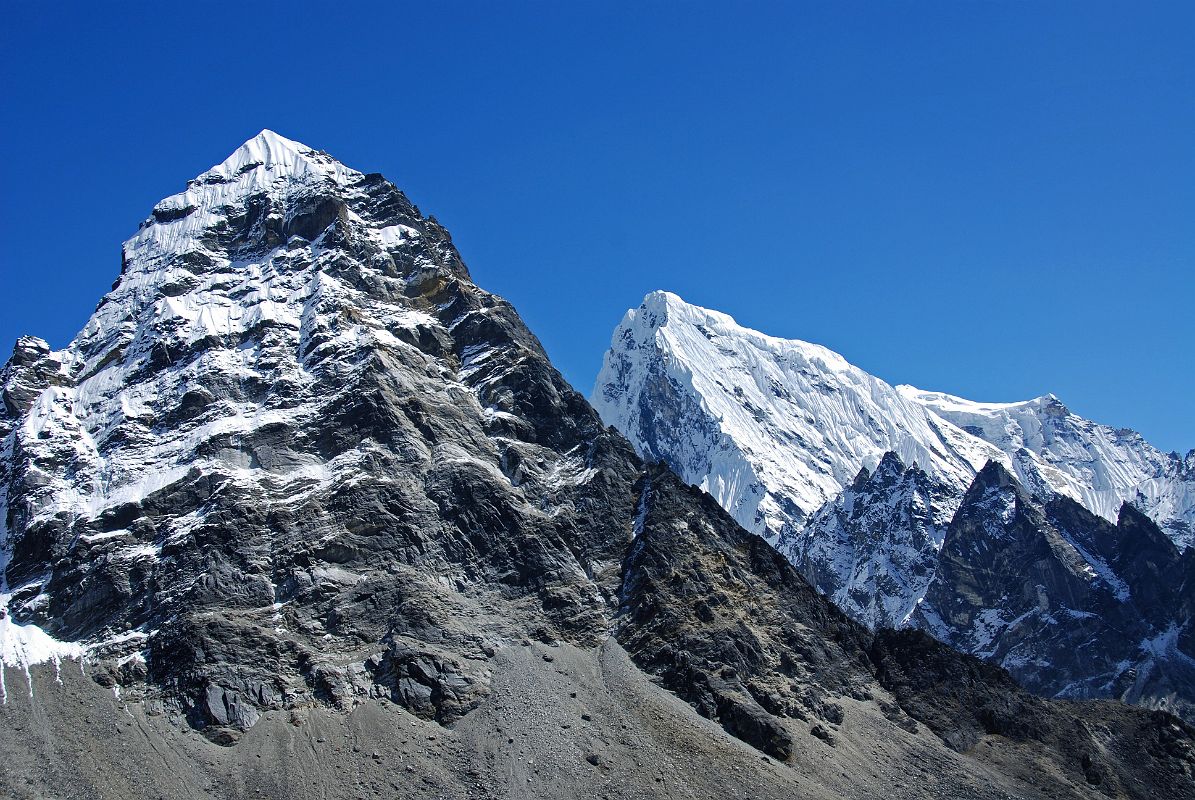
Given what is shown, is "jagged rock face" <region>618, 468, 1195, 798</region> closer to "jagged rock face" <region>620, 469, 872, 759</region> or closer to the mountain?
"jagged rock face" <region>620, 469, 872, 759</region>

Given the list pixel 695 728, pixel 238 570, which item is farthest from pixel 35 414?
pixel 695 728

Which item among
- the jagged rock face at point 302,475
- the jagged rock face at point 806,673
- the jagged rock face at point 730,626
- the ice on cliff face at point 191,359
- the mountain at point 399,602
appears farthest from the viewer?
the ice on cliff face at point 191,359

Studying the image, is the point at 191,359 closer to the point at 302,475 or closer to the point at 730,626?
the point at 302,475

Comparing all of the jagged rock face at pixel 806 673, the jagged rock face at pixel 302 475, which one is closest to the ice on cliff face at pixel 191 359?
the jagged rock face at pixel 302 475

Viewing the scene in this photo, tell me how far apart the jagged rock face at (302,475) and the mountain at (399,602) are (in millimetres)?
455

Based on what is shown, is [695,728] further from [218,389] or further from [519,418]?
[218,389]

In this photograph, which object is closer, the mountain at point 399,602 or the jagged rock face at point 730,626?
the mountain at point 399,602

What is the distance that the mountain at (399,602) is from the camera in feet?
344

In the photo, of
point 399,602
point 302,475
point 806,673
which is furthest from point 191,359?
point 806,673

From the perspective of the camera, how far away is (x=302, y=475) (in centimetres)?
13900

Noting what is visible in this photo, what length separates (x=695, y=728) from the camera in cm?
11369

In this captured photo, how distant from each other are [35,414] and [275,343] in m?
34.0

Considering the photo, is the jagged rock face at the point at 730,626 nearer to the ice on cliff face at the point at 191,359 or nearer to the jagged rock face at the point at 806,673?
the jagged rock face at the point at 806,673

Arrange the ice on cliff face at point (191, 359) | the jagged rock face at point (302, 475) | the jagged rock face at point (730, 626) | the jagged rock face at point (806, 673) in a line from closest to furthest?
the jagged rock face at point (302, 475) → the jagged rock face at point (730, 626) → the jagged rock face at point (806, 673) → the ice on cliff face at point (191, 359)
